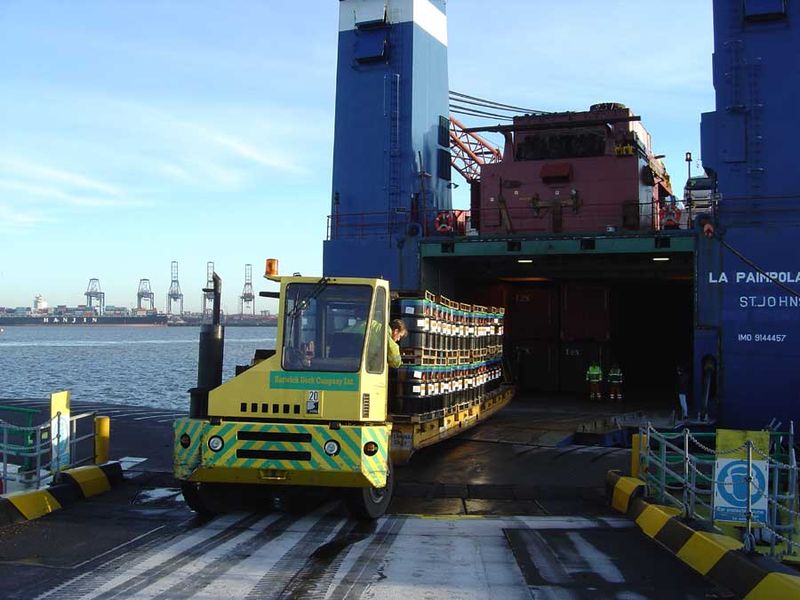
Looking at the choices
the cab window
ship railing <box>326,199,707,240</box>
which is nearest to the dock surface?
the cab window

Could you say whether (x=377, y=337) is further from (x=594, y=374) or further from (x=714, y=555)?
(x=594, y=374)

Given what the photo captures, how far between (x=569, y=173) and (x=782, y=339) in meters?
7.83

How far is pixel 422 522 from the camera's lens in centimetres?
1011

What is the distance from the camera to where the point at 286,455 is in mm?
9227

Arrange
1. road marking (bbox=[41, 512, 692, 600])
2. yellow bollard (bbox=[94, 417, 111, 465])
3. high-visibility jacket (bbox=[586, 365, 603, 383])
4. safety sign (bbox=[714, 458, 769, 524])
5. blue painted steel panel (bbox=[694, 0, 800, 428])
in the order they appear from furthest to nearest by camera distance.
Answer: high-visibility jacket (bbox=[586, 365, 603, 383])
blue painted steel panel (bbox=[694, 0, 800, 428])
yellow bollard (bbox=[94, 417, 111, 465])
safety sign (bbox=[714, 458, 769, 524])
road marking (bbox=[41, 512, 692, 600])

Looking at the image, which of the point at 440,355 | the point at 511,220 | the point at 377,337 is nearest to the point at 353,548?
the point at 377,337

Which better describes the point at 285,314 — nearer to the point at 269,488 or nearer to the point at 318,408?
the point at 318,408

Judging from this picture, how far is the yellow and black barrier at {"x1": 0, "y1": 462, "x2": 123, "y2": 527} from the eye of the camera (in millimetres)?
9453

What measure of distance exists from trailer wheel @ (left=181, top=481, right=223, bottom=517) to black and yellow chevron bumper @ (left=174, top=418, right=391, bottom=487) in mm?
415

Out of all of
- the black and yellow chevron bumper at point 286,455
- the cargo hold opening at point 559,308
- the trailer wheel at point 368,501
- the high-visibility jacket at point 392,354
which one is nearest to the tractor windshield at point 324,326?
the high-visibility jacket at point 392,354

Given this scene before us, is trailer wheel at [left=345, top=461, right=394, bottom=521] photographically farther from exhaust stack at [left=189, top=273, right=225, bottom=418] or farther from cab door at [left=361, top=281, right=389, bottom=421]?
exhaust stack at [left=189, top=273, right=225, bottom=418]

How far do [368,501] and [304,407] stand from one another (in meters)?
1.52

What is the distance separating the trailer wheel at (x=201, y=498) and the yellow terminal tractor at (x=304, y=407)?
0.01 meters

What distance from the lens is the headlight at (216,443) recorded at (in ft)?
30.3
